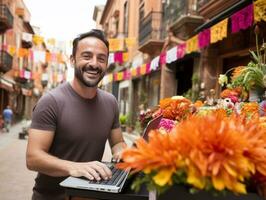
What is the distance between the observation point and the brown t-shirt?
2074 mm

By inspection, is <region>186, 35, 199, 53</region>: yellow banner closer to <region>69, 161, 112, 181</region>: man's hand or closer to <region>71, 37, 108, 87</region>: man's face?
<region>71, 37, 108, 87</region>: man's face

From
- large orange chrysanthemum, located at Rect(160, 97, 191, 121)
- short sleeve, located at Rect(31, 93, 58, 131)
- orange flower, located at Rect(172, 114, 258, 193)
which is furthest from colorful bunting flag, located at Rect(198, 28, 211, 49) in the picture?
orange flower, located at Rect(172, 114, 258, 193)

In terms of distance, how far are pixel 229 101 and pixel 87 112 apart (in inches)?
28.9

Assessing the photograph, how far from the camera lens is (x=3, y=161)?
11.7 m

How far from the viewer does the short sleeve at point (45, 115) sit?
2.01 meters

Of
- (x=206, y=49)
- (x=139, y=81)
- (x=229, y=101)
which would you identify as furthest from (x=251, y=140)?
(x=139, y=81)

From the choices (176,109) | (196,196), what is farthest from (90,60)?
(196,196)

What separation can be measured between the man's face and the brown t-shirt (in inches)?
7.2

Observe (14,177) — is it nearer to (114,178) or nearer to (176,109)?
(176,109)

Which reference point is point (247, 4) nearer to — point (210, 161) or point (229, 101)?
point (229, 101)

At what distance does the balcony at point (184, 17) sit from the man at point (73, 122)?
31.7 feet

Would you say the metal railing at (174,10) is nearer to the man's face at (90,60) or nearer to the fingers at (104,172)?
the man's face at (90,60)

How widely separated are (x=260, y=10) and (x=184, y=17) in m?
5.28

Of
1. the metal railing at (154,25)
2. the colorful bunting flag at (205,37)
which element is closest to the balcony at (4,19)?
the metal railing at (154,25)
